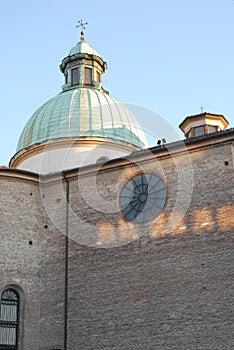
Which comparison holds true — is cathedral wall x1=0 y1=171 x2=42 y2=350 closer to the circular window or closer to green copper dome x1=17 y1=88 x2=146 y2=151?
the circular window

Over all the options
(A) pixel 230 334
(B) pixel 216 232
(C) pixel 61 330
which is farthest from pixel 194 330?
(C) pixel 61 330

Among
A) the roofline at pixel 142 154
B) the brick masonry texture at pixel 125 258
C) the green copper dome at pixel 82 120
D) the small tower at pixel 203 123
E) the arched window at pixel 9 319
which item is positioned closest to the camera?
the brick masonry texture at pixel 125 258

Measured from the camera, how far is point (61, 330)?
18.3 metres

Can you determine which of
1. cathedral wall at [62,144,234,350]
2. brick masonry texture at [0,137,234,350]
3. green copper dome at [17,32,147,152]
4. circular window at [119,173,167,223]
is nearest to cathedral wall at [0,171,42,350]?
brick masonry texture at [0,137,234,350]

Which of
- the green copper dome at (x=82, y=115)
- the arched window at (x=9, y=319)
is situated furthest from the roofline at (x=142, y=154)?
the green copper dome at (x=82, y=115)

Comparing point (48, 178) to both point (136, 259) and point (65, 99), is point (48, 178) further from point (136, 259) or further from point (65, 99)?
point (65, 99)

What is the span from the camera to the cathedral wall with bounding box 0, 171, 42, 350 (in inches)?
734

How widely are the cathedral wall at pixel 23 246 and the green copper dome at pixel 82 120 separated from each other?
5027 millimetres

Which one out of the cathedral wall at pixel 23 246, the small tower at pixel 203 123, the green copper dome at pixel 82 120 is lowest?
the cathedral wall at pixel 23 246

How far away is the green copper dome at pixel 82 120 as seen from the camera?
24984 millimetres

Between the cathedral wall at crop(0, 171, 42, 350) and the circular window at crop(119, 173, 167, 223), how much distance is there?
117 inches

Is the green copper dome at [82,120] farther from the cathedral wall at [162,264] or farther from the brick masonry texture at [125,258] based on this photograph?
the cathedral wall at [162,264]

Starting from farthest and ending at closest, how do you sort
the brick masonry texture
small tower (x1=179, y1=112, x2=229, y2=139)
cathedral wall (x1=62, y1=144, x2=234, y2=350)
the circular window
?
small tower (x1=179, y1=112, x2=229, y2=139) < the circular window < the brick masonry texture < cathedral wall (x1=62, y1=144, x2=234, y2=350)

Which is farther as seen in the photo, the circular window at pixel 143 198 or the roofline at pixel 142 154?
the circular window at pixel 143 198
